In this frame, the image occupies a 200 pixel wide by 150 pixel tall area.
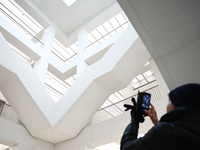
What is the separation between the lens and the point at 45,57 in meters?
17.9

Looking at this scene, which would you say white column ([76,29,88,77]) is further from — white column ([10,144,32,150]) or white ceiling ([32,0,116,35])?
white column ([10,144,32,150])

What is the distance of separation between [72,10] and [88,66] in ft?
36.7

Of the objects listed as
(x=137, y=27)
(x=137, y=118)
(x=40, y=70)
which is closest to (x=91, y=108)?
(x=40, y=70)

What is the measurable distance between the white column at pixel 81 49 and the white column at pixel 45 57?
3.29 meters

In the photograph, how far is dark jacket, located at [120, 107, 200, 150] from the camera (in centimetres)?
147

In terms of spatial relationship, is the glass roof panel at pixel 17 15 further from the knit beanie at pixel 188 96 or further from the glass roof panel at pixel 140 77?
the knit beanie at pixel 188 96

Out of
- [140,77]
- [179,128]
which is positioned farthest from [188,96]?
[140,77]

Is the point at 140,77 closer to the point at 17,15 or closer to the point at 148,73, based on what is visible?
the point at 148,73

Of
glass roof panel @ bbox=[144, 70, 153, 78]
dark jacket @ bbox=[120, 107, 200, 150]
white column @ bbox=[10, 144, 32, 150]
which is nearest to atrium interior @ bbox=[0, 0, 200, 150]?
white column @ bbox=[10, 144, 32, 150]

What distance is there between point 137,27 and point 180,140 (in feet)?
11.5

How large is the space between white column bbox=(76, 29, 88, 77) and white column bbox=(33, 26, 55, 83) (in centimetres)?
329

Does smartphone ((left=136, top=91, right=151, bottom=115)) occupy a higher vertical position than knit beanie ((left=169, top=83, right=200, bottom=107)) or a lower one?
lower

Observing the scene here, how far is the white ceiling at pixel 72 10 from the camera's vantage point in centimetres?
2081

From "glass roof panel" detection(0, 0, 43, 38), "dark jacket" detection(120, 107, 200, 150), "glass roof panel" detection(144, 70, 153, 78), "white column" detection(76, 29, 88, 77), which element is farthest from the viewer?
"glass roof panel" detection(144, 70, 153, 78)
